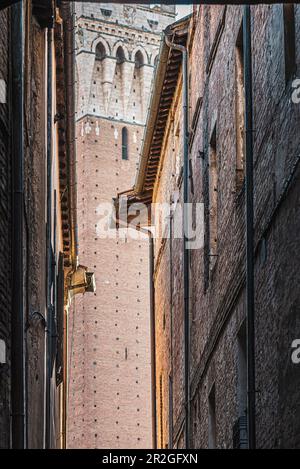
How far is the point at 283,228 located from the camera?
11680mm

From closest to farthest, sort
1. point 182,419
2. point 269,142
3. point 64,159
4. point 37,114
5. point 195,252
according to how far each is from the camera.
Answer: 1. point 269,142
2. point 37,114
3. point 195,252
4. point 182,419
5. point 64,159

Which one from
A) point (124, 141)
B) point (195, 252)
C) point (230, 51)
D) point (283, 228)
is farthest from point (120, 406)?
point (283, 228)

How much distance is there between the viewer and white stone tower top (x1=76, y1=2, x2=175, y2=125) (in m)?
60.0

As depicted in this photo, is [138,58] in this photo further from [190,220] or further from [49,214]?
[49,214]

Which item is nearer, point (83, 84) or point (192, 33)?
point (192, 33)

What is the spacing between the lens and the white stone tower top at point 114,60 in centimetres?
5997

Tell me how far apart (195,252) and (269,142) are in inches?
259

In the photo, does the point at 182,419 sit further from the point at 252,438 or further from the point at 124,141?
the point at 124,141

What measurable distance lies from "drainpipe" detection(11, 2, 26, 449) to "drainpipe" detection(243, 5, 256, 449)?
2141 millimetres

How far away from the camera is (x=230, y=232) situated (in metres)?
15.2

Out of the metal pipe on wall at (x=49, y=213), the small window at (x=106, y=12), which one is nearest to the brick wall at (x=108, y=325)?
the small window at (x=106, y=12)

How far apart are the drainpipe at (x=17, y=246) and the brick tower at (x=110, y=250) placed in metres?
44.0

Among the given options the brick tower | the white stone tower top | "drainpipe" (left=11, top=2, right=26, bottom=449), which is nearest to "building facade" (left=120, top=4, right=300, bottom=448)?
"drainpipe" (left=11, top=2, right=26, bottom=449)

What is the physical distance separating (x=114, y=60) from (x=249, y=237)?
48569mm
